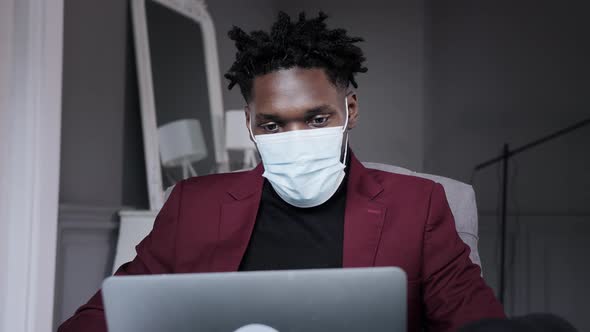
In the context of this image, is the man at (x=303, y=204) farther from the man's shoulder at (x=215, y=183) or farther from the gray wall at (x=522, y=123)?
the gray wall at (x=522, y=123)

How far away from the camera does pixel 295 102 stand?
4.26ft

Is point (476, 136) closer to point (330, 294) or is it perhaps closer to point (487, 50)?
point (487, 50)

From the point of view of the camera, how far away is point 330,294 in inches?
30.7

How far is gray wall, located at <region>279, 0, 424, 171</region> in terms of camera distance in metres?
4.11

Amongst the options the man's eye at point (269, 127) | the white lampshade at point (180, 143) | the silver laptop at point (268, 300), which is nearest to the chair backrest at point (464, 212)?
the man's eye at point (269, 127)

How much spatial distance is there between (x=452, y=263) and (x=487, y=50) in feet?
9.98

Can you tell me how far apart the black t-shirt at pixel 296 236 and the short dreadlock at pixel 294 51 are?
0.75 feet

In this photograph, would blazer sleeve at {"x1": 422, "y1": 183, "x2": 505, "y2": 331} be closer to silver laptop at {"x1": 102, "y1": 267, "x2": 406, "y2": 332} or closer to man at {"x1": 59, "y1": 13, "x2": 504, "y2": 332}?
man at {"x1": 59, "y1": 13, "x2": 504, "y2": 332}

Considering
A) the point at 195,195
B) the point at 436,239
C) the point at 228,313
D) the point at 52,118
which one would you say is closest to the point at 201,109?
the point at 52,118

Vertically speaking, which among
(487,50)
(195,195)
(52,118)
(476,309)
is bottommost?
(476,309)

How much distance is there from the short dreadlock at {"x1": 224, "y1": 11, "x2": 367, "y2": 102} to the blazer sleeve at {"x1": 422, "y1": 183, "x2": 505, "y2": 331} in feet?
0.99

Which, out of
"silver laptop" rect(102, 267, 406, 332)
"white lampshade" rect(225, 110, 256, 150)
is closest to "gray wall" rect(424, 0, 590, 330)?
"white lampshade" rect(225, 110, 256, 150)

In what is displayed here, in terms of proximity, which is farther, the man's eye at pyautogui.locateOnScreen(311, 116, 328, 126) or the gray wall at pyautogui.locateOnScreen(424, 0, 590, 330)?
the gray wall at pyautogui.locateOnScreen(424, 0, 590, 330)

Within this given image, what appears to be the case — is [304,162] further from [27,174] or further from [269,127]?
[27,174]
